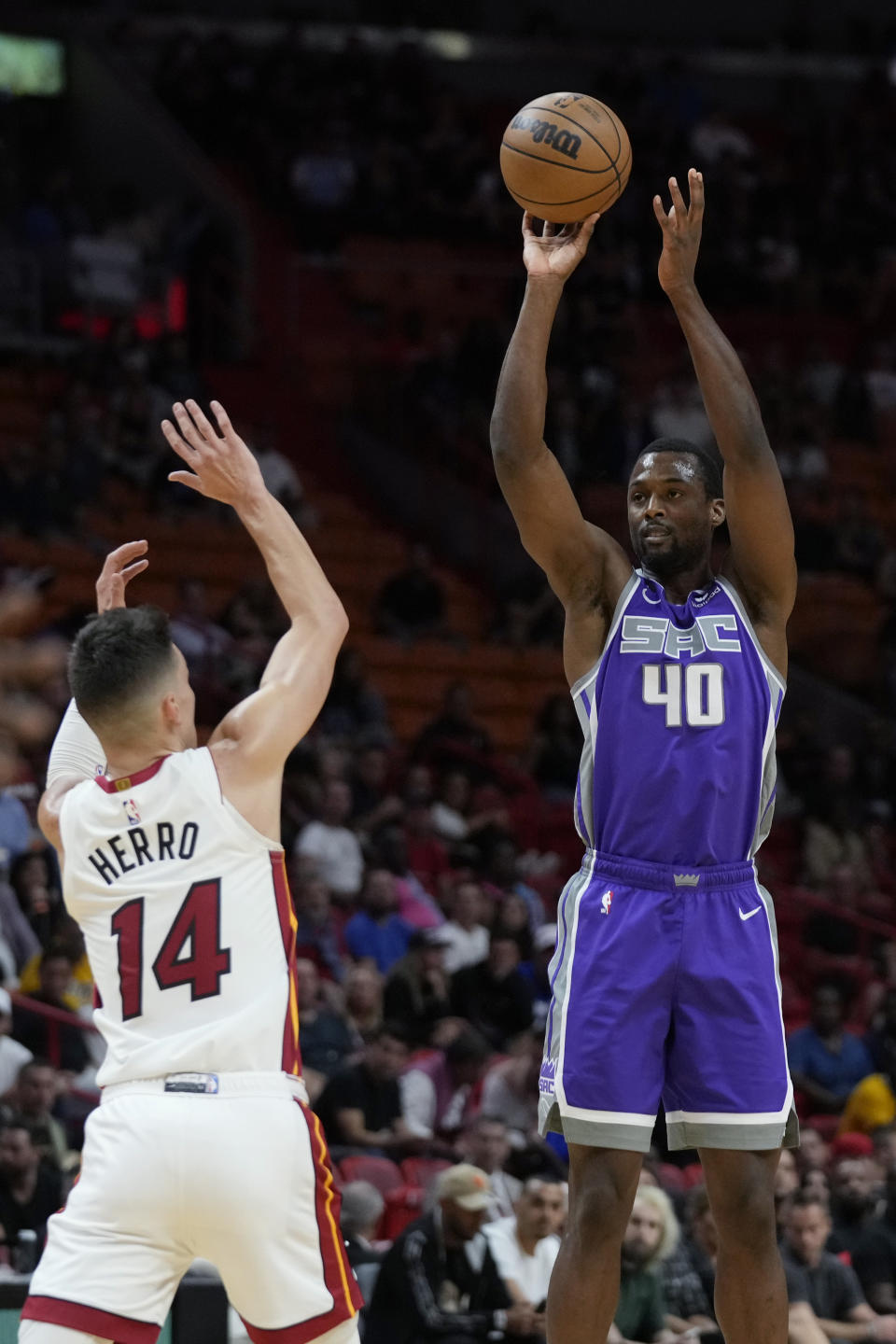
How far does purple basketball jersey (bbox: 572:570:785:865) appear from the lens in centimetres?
493

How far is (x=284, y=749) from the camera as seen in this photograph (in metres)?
4.44

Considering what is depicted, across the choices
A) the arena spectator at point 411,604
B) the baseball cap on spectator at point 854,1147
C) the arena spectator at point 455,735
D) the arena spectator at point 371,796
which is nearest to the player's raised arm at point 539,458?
the baseball cap on spectator at point 854,1147

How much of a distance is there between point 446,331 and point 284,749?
15.9 meters

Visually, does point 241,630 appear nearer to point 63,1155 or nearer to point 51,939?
point 51,939

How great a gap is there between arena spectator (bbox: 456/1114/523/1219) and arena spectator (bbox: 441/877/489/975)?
2.26 metres

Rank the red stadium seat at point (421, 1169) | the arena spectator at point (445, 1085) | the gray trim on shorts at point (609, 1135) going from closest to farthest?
the gray trim on shorts at point (609, 1135) < the red stadium seat at point (421, 1169) < the arena spectator at point (445, 1085)

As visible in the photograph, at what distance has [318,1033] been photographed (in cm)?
1071

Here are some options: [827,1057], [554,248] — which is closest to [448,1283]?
[554,248]

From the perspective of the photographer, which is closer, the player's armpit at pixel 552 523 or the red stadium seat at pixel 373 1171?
the player's armpit at pixel 552 523

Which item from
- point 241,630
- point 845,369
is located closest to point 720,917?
point 241,630

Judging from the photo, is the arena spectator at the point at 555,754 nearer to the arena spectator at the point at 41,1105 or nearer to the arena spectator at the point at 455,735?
the arena spectator at the point at 455,735

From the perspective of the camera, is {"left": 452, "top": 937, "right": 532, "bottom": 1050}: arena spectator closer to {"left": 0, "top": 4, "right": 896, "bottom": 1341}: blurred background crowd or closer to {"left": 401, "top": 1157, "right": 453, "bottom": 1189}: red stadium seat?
{"left": 0, "top": 4, "right": 896, "bottom": 1341}: blurred background crowd

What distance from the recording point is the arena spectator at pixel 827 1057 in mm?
12180

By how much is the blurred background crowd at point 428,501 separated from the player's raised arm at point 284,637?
11.8 feet
